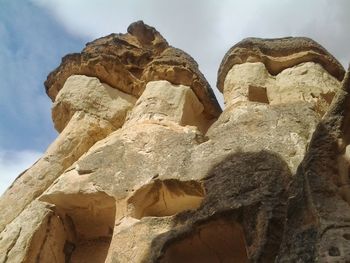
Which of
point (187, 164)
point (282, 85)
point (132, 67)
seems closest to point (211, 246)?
point (187, 164)

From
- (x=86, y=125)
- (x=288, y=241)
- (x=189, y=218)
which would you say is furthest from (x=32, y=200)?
(x=288, y=241)

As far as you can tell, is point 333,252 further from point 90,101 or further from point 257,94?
point 90,101

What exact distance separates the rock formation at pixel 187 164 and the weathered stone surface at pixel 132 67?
0.02 meters

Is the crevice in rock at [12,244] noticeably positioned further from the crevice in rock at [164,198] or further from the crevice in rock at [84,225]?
the crevice in rock at [164,198]

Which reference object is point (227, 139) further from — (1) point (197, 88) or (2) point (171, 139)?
(1) point (197, 88)

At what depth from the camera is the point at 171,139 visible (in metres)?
6.16

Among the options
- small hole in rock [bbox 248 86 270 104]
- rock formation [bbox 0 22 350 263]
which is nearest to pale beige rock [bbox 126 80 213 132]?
rock formation [bbox 0 22 350 263]

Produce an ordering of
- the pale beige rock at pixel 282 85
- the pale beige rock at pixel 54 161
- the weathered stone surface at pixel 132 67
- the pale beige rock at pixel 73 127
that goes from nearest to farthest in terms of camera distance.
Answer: the pale beige rock at pixel 54 161
the pale beige rock at pixel 73 127
the pale beige rock at pixel 282 85
the weathered stone surface at pixel 132 67

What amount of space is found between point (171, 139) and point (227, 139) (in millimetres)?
792

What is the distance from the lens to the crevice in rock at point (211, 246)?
4.57 meters

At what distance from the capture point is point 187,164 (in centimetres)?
564

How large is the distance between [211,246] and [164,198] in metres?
1.02

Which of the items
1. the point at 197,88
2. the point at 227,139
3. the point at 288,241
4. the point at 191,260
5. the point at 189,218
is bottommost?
the point at 288,241

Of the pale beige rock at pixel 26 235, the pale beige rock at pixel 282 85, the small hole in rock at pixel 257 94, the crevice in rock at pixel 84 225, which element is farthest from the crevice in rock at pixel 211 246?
the small hole in rock at pixel 257 94
